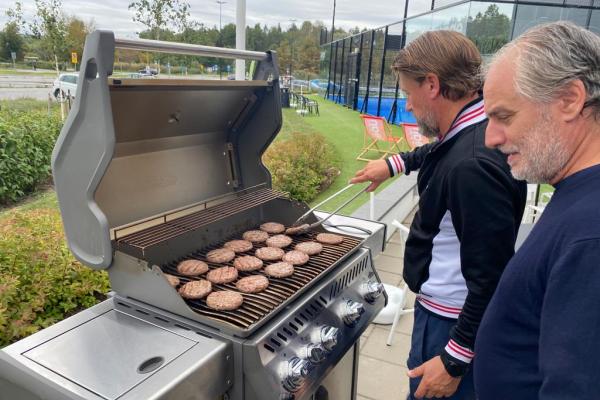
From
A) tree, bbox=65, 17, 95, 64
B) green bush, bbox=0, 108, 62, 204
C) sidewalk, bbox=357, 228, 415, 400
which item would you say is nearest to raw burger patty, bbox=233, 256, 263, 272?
sidewalk, bbox=357, 228, 415, 400

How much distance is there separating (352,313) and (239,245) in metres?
0.57

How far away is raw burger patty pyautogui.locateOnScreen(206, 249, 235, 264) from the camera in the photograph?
5.84 ft

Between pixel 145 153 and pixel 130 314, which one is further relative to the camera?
pixel 145 153

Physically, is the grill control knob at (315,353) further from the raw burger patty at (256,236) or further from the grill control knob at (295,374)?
the raw burger patty at (256,236)

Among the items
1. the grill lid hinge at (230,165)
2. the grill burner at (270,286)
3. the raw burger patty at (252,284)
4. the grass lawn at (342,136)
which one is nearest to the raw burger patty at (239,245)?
the grill burner at (270,286)

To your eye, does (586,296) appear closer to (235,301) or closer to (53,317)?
(235,301)

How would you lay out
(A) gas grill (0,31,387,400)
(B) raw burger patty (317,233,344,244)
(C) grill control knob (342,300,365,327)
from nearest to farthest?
1. (A) gas grill (0,31,387,400)
2. (C) grill control knob (342,300,365,327)
3. (B) raw burger patty (317,233,344,244)

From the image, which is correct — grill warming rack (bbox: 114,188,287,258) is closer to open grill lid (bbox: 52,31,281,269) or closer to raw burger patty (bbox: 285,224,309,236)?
open grill lid (bbox: 52,31,281,269)

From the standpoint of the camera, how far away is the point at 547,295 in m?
0.85

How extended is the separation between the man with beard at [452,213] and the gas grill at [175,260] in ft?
1.05

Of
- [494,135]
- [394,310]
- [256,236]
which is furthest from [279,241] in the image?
[394,310]

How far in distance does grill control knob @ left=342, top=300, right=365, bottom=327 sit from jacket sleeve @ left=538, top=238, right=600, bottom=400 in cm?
95

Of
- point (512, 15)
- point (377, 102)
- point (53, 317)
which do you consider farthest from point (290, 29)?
point (53, 317)

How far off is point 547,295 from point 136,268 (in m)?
1.17
